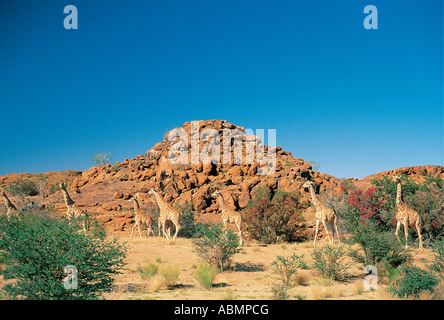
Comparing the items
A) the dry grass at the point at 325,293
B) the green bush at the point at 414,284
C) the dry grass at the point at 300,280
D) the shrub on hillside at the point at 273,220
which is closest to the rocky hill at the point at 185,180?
the shrub on hillside at the point at 273,220

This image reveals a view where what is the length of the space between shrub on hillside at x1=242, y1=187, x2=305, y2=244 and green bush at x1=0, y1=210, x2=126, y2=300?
1634 centimetres

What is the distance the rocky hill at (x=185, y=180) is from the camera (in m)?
39.2

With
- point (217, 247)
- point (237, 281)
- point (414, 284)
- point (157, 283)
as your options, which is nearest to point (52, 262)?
point (157, 283)

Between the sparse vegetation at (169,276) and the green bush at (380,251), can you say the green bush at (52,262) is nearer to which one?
the sparse vegetation at (169,276)

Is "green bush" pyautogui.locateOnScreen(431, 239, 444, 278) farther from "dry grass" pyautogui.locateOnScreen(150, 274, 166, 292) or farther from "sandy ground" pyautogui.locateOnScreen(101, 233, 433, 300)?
"dry grass" pyautogui.locateOnScreen(150, 274, 166, 292)

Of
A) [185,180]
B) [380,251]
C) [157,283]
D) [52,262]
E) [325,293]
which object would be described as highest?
[185,180]

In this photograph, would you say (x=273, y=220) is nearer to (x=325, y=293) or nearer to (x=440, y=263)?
(x=440, y=263)

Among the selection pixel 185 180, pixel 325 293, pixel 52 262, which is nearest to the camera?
pixel 52 262

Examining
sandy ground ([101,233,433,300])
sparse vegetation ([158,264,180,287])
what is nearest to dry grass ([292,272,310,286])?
sandy ground ([101,233,433,300])

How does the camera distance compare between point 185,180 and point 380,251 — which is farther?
point 185,180

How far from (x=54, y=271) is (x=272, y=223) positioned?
17.8 m

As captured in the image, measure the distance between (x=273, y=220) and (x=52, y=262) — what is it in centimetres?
1784

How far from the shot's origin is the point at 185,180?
43.9m
